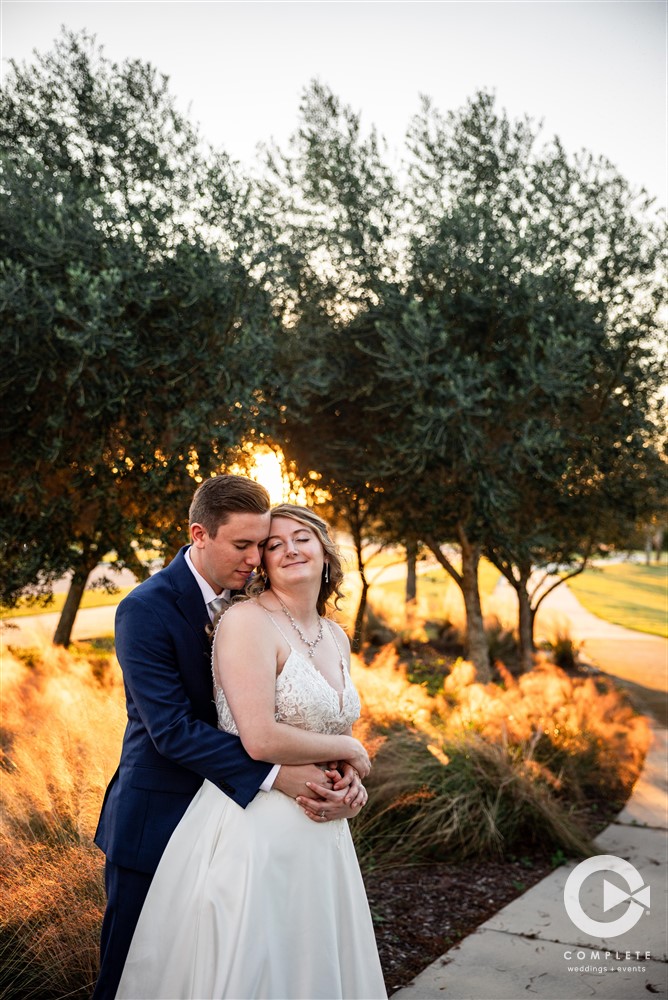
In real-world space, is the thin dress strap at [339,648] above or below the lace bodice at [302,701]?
above

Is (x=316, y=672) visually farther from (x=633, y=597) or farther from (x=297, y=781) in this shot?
(x=633, y=597)

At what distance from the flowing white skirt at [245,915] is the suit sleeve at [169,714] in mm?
126

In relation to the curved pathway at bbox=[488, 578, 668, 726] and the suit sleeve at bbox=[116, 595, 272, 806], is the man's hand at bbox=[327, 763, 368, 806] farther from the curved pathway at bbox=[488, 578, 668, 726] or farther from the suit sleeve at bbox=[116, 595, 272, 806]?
the curved pathway at bbox=[488, 578, 668, 726]

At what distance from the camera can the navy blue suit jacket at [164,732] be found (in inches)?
110

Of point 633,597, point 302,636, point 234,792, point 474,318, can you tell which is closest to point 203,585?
point 302,636

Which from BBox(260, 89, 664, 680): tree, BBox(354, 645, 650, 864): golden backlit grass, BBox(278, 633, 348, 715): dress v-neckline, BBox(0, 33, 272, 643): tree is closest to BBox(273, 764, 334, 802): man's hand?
BBox(278, 633, 348, 715): dress v-neckline

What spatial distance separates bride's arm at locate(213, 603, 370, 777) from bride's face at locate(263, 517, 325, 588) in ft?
0.65

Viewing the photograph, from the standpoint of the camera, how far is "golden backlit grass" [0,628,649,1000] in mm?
3703

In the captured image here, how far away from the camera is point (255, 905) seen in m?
2.73

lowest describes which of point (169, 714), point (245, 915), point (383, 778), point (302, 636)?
point (383, 778)

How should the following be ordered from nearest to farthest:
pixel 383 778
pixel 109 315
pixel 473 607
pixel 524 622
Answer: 1. pixel 383 778
2. pixel 109 315
3. pixel 473 607
4. pixel 524 622

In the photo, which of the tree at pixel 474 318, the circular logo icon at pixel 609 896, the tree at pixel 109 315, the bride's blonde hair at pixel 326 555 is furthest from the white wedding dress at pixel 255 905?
the tree at pixel 474 318

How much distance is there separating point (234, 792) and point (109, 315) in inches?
237

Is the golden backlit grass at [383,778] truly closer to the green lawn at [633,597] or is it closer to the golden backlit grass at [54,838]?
the golden backlit grass at [54,838]
